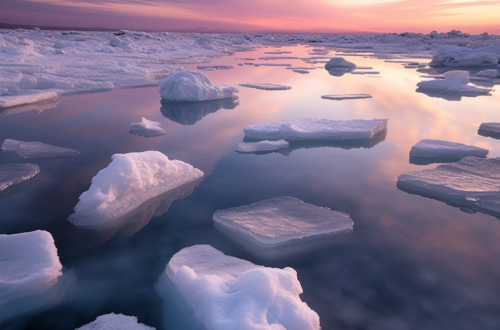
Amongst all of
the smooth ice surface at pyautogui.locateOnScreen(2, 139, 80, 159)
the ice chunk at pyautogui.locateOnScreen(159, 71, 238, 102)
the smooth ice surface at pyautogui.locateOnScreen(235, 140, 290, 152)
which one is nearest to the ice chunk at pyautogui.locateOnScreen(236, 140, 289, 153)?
the smooth ice surface at pyautogui.locateOnScreen(235, 140, 290, 152)

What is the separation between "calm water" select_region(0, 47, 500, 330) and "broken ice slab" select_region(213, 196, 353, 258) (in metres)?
0.08

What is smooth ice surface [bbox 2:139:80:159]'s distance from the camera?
3.64 metres

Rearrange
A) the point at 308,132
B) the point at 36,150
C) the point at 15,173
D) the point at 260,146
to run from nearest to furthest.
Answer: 1. the point at 15,173
2. the point at 36,150
3. the point at 260,146
4. the point at 308,132

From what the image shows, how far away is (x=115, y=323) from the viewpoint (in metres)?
1.56

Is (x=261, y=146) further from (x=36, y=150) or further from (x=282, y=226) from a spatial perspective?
(x=36, y=150)

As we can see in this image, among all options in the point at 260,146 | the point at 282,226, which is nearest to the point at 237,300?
the point at 282,226

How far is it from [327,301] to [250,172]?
1.81m

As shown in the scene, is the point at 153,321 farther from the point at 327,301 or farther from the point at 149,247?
the point at 327,301

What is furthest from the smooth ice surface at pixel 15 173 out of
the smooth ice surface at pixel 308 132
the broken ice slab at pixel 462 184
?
the broken ice slab at pixel 462 184

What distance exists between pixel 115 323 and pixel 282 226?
117 cm

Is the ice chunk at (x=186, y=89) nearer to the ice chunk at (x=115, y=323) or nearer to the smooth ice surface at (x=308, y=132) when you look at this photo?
the smooth ice surface at (x=308, y=132)

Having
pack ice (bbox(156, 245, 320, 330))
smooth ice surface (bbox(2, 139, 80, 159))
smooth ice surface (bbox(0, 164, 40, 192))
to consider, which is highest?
pack ice (bbox(156, 245, 320, 330))

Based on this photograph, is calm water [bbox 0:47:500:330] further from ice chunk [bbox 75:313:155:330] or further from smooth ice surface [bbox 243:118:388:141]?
smooth ice surface [bbox 243:118:388:141]

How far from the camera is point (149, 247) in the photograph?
2.16 metres
